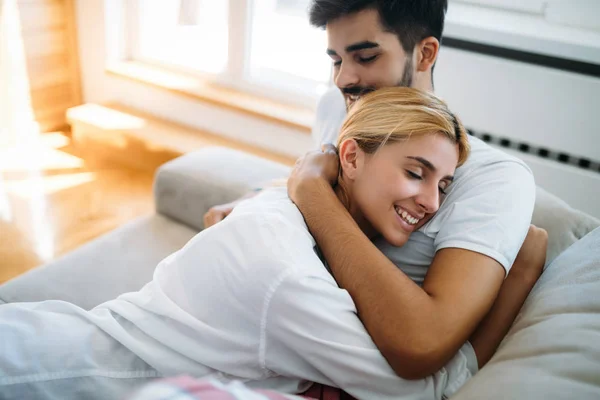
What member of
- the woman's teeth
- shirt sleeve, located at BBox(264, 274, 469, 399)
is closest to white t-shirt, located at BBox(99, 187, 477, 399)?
shirt sleeve, located at BBox(264, 274, 469, 399)

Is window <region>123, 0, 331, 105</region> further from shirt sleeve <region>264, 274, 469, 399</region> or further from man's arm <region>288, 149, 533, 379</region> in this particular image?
shirt sleeve <region>264, 274, 469, 399</region>

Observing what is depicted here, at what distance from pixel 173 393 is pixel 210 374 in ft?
1.38

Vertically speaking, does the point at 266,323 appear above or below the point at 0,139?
above

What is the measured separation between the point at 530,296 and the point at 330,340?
0.40 meters

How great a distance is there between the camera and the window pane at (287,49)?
2.77 metres

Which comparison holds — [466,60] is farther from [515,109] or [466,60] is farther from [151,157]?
[151,157]

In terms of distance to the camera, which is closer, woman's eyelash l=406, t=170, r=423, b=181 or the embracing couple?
the embracing couple

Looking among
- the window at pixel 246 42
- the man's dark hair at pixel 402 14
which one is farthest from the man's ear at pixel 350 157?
the window at pixel 246 42

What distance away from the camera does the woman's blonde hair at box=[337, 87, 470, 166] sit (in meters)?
1.01

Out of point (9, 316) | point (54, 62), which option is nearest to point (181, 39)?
point (54, 62)

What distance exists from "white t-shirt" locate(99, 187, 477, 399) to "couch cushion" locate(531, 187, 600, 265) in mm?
356

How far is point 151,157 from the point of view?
9.46ft

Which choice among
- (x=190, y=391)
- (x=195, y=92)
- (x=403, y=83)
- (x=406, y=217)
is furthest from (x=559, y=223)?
(x=195, y=92)

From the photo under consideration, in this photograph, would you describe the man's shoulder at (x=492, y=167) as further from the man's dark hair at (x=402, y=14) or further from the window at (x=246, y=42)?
the window at (x=246, y=42)
